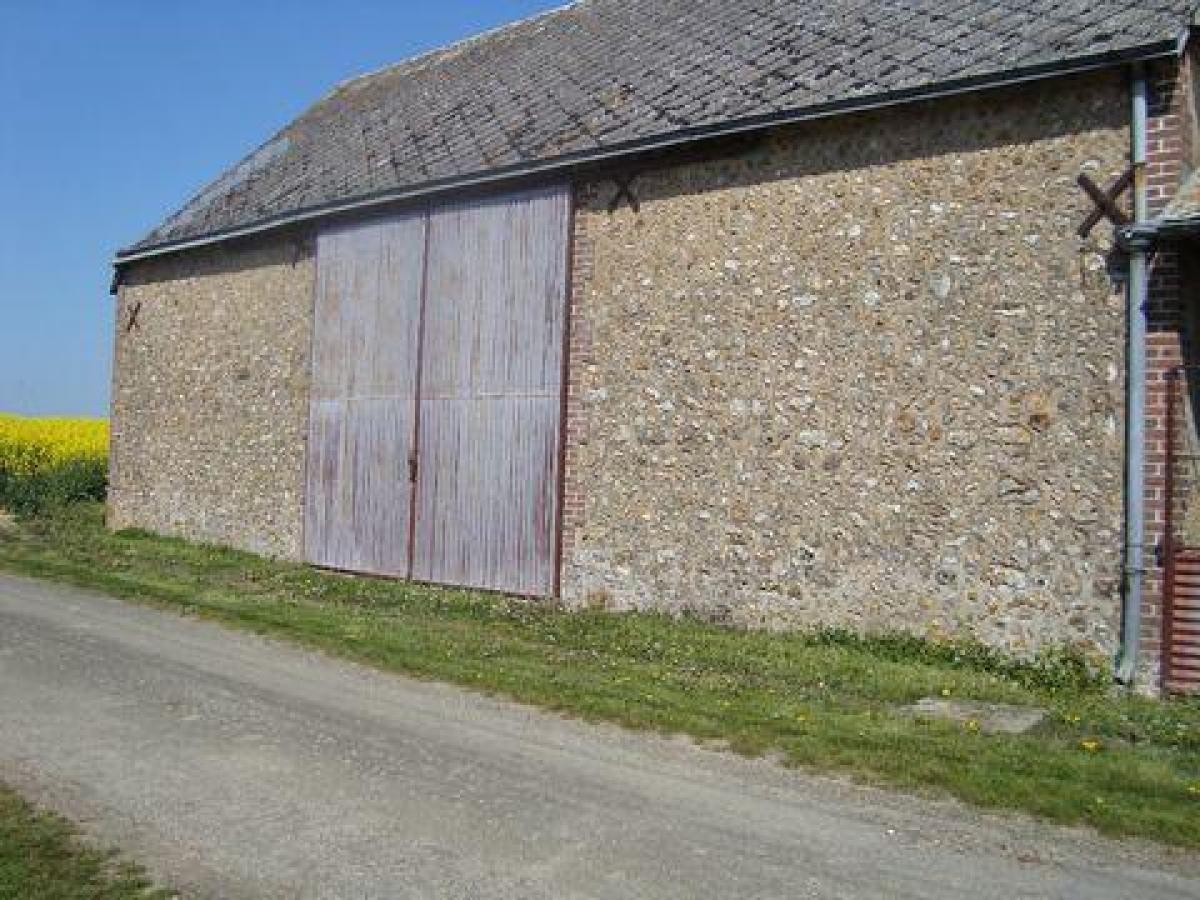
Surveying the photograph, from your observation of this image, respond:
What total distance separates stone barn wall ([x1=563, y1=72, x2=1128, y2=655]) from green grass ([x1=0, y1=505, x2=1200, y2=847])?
0.59 m

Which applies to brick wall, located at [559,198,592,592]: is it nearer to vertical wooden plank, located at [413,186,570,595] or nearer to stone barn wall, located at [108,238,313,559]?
vertical wooden plank, located at [413,186,570,595]

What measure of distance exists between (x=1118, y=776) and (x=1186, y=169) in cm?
Result: 516

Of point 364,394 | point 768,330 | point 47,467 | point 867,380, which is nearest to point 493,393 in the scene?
point 364,394

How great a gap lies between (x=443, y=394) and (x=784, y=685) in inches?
275

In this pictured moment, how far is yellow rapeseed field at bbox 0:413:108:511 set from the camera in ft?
76.2

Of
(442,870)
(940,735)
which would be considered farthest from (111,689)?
(940,735)

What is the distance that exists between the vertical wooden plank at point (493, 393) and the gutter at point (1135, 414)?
237 inches

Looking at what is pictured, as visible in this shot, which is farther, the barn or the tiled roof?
the tiled roof

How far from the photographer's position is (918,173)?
9.92 meters

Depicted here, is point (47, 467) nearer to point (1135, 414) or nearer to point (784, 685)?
point (784, 685)

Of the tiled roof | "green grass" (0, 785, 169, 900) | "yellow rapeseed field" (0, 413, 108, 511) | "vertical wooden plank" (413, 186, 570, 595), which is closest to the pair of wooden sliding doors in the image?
"vertical wooden plank" (413, 186, 570, 595)

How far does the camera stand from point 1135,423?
8.55 meters

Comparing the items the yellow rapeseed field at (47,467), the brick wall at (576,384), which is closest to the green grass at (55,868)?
the brick wall at (576,384)

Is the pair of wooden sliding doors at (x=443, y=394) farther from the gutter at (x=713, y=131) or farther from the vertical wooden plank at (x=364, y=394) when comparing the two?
the gutter at (x=713, y=131)
